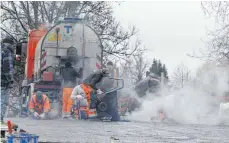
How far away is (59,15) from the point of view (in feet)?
88.8

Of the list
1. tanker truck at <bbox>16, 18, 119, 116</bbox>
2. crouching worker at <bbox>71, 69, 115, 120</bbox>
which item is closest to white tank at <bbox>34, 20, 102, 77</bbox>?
tanker truck at <bbox>16, 18, 119, 116</bbox>

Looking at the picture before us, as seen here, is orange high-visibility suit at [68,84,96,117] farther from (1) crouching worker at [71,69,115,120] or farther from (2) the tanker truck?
(2) the tanker truck

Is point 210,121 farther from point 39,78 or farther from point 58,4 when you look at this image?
point 58,4

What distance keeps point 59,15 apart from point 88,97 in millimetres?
13975

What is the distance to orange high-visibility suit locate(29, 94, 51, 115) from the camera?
14.4 m

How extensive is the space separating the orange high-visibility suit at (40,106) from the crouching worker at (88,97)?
39.5 inches

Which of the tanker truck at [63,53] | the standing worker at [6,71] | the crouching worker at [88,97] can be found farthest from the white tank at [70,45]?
the standing worker at [6,71]

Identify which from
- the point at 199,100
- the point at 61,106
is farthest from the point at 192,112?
the point at 61,106

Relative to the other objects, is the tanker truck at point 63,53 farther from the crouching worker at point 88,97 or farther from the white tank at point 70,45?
the crouching worker at point 88,97

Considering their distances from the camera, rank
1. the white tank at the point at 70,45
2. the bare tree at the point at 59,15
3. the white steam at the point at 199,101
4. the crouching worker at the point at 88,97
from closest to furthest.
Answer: the crouching worker at the point at 88,97 → the white tank at the point at 70,45 → the white steam at the point at 199,101 → the bare tree at the point at 59,15

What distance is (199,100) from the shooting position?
16.3 metres

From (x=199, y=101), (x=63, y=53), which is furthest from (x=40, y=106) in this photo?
(x=199, y=101)

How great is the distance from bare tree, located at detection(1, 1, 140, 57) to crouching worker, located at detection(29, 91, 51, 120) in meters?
12.5

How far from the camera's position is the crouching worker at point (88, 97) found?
13438mm
